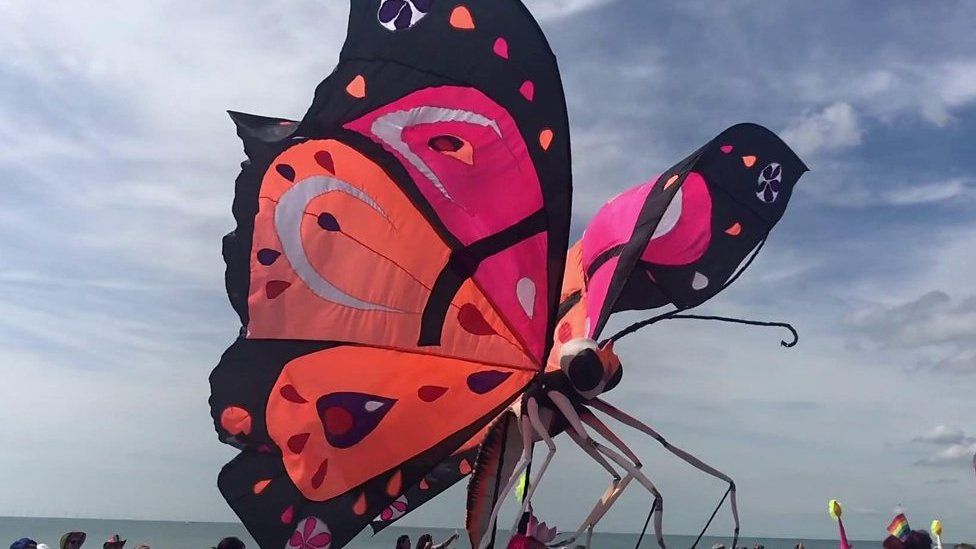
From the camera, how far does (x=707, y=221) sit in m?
9.04

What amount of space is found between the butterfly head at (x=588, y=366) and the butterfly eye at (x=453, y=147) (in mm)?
1723

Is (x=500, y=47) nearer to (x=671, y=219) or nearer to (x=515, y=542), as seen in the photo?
(x=671, y=219)

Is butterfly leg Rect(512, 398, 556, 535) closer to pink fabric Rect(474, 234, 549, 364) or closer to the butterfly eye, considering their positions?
pink fabric Rect(474, 234, 549, 364)

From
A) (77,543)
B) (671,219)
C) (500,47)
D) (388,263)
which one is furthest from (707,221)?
(77,543)

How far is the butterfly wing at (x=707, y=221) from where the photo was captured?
28.7 feet

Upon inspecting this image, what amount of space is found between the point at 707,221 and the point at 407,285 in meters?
3.34

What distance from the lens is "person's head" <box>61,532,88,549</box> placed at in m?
7.49

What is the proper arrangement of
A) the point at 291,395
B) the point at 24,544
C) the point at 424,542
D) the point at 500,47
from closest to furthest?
the point at 24,544, the point at 500,47, the point at 291,395, the point at 424,542

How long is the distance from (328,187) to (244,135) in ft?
2.61

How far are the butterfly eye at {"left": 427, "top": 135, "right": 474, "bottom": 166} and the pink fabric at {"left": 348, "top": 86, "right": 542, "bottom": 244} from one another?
0.02m

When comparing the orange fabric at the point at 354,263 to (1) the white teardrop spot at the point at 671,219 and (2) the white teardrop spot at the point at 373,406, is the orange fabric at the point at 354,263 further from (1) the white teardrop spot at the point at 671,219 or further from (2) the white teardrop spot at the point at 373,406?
(1) the white teardrop spot at the point at 671,219

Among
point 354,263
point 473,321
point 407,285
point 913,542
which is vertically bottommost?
point 913,542

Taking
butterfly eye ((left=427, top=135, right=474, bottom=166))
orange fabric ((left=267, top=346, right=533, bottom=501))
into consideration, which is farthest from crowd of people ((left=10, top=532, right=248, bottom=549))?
butterfly eye ((left=427, top=135, right=474, bottom=166))

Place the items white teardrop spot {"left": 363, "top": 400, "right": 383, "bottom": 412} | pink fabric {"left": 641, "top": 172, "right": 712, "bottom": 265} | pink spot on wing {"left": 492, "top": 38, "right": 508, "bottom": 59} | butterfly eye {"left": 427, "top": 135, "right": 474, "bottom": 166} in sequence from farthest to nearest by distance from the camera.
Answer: pink fabric {"left": 641, "top": 172, "right": 712, "bottom": 265}, white teardrop spot {"left": 363, "top": 400, "right": 383, "bottom": 412}, butterfly eye {"left": 427, "top": 135, "right": 474, "bottom": 166}, pink spot on wing {"left": 492, "top": 38, "right": 508, "bottom": 59}
